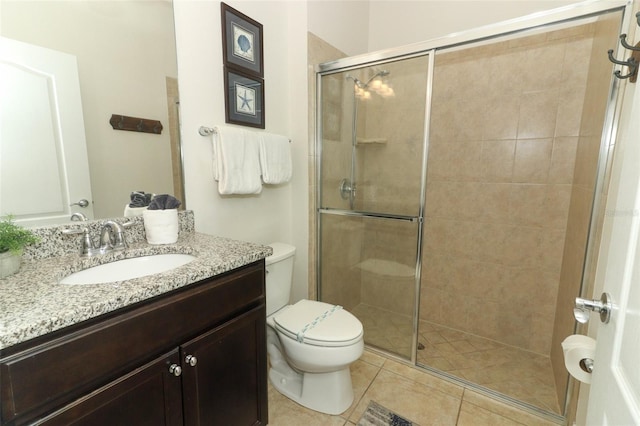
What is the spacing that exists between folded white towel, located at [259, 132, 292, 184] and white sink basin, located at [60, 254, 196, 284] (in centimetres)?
70

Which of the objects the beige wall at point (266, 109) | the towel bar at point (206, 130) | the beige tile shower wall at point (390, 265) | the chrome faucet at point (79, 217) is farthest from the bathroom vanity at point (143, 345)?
the beige tile shower wall at point (390, 265)

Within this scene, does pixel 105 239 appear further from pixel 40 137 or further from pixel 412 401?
pixel 412 401

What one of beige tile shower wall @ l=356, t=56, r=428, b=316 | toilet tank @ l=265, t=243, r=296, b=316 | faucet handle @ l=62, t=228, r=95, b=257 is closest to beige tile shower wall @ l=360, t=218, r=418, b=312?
beige tile shower wall @ l=356, t=56, r=428, b=316

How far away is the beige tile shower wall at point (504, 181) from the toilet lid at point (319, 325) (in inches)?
43.8

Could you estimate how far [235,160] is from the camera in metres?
1.50

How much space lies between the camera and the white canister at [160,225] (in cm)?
116

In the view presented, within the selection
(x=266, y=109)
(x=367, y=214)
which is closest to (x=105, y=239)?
(x=266, y=109)

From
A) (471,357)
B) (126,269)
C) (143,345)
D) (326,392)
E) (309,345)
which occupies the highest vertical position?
(126,269)

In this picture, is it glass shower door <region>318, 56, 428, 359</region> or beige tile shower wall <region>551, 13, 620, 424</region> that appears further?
glass shower door <region>318, 56, 428, 359</region>

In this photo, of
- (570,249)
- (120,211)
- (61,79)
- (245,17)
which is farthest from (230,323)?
(570,249)

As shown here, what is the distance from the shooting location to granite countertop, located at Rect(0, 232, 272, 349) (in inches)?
23.9

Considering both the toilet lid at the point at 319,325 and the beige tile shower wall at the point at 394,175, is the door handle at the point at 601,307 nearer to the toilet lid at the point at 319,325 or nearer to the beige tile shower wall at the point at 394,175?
the toilet lid at the point at 319,325

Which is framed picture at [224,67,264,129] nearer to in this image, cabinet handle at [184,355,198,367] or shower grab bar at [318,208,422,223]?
shower grab bar at [318,208,422,223]

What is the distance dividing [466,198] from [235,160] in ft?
5.37
